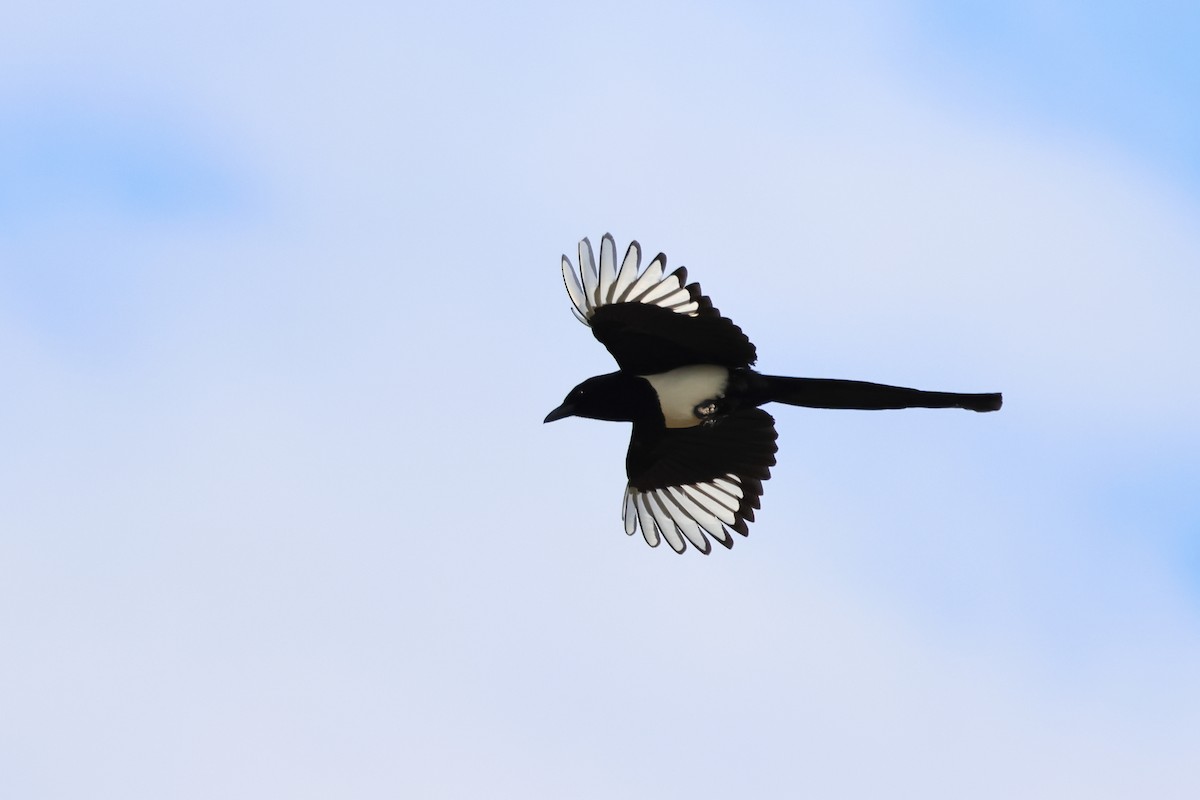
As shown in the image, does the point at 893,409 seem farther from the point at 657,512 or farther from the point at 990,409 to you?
the point at 657,512

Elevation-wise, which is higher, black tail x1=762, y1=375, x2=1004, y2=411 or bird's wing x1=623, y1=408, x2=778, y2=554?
black tail x1=762, y1=375, x2=1004, y2=411

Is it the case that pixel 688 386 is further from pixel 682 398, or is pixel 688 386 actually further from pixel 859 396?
Answer: pixel 859 396

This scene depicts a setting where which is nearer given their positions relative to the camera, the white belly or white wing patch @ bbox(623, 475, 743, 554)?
the white belly

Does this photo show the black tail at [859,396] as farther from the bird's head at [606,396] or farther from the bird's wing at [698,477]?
the bird's head at [606,396]

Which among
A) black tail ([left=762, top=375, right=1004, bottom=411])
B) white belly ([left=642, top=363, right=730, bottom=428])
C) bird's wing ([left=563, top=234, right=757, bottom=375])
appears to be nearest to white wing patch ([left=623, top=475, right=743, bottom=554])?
white belly ([left=642, top=363, right=730, bottom=428])

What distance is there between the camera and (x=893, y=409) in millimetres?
8609

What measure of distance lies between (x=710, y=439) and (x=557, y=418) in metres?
0.85

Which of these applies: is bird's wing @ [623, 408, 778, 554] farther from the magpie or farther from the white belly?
the white belly

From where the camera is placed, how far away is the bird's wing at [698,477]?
9.02 meters

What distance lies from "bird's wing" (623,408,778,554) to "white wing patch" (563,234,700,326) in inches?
33.2

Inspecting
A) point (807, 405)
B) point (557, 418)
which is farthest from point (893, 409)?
point (557, 418)

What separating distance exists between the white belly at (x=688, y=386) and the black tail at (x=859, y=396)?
Answer: 0.25 m

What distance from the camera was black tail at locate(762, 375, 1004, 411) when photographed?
8.46 meters

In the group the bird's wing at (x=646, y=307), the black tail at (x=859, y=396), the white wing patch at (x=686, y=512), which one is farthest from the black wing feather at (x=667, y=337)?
the white wing patch at (x=686, y=512)
